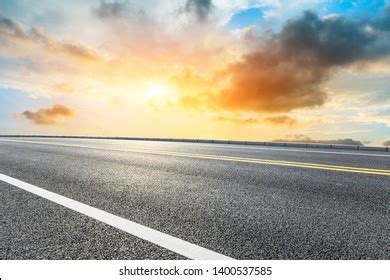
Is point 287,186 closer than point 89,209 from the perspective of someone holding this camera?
No

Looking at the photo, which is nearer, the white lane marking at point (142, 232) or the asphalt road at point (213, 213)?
the white lane marking at point (142, 232)

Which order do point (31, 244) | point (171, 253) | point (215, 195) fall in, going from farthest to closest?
1. point (215, 195)
2. point (31, 244)
3. point (171, 253)

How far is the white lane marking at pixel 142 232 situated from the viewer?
2.67 meters

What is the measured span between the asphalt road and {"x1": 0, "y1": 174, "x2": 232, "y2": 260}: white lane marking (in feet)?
0.23

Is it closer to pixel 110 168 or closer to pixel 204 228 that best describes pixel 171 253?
pixel 204 228

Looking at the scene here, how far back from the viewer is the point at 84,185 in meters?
5.55

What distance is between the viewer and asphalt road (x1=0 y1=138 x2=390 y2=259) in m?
2.81

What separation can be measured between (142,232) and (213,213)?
90 cm

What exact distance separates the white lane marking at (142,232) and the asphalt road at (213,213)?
7 centimetres

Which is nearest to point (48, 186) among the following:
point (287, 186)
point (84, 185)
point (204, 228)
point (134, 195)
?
point (84, 185)

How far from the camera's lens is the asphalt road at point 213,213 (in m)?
2.81

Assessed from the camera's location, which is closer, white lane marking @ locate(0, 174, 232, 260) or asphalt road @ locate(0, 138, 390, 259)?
white lane marking @ locate(0, 174, 232, 260)

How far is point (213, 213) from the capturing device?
3807 millimetres
